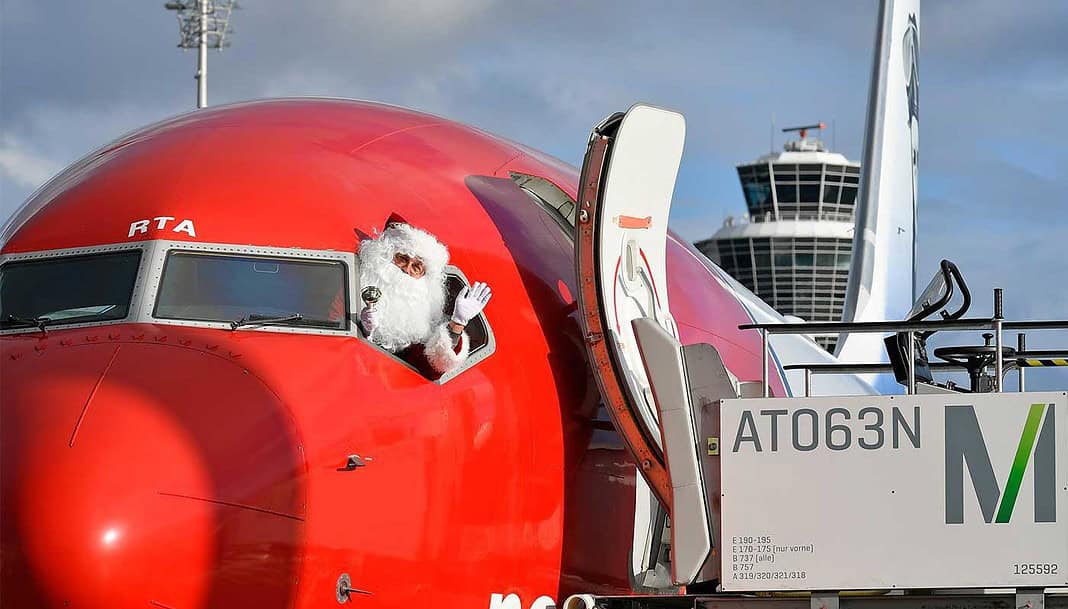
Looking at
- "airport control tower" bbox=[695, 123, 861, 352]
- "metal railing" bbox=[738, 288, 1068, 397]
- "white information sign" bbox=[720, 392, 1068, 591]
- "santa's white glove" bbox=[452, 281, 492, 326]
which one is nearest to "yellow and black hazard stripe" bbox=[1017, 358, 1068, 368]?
"metal railing" bbox=[738, 288, 1068, 397]

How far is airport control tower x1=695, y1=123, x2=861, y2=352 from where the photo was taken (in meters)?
98.3

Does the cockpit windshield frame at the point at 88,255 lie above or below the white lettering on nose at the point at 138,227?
below

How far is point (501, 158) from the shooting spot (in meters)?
9.33

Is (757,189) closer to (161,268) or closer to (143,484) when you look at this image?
(161,268)

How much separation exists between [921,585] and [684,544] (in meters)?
1.15

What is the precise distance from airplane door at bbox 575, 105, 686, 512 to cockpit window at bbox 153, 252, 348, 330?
143 cm

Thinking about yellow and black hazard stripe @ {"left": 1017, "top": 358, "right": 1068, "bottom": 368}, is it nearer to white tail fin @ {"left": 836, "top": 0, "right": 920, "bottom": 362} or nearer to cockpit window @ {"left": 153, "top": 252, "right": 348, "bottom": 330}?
cockpit window @ {"left": 153, "top": 252, "right": 348, "bottom": 330}

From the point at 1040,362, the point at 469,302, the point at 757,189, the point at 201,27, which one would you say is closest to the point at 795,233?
the point at 757,189

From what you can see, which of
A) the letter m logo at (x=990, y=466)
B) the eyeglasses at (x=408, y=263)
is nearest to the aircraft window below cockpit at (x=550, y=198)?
the eyeglasses at (x=408, y=263)

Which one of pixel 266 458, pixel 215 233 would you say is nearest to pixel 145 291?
pixel 215 233

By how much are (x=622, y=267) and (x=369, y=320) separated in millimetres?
1695

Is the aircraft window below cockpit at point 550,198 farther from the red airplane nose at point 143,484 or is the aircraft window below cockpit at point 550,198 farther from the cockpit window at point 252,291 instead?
the red airplane nose at point 143,484

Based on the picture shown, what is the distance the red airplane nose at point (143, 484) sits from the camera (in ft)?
19.1

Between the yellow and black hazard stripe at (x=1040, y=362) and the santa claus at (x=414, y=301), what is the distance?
181 inches
